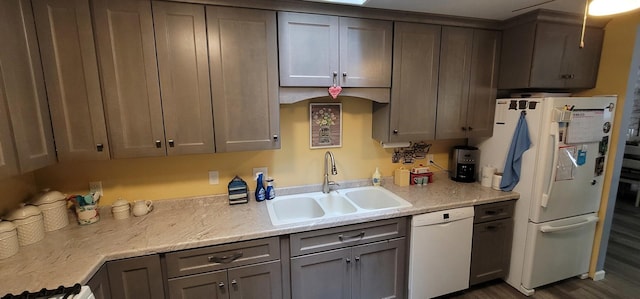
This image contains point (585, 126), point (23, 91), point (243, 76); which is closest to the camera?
point (23, 91)

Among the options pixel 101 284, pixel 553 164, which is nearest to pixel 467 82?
pixel 553 164

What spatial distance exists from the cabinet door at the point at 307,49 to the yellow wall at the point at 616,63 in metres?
2.29

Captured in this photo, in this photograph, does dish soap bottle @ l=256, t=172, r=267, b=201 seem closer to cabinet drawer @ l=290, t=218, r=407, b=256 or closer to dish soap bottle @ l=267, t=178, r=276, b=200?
dish soap bottle @ l=267, t=178, r=276, b=200

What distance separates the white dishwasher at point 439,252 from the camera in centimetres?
203

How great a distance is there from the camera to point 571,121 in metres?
2.09

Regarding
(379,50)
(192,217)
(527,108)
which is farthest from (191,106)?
(527,108)

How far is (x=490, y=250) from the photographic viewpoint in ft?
7.55

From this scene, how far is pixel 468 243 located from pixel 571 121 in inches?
46.9

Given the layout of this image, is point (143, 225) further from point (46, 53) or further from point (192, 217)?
point (46, 53)

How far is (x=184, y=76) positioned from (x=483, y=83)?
2.32 m

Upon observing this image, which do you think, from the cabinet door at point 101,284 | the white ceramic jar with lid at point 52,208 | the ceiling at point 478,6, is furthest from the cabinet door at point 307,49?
the white ceramic jar with lid at point 52,208

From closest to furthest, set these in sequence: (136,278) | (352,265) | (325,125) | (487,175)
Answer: (136,278) < (352,265) < (325,125) < (487,175)

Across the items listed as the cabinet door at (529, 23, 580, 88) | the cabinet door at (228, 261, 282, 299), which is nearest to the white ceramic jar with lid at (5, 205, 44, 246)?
the cabinet door at (228, 261, 282, 299)

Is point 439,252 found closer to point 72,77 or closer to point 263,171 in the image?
point 263,171
